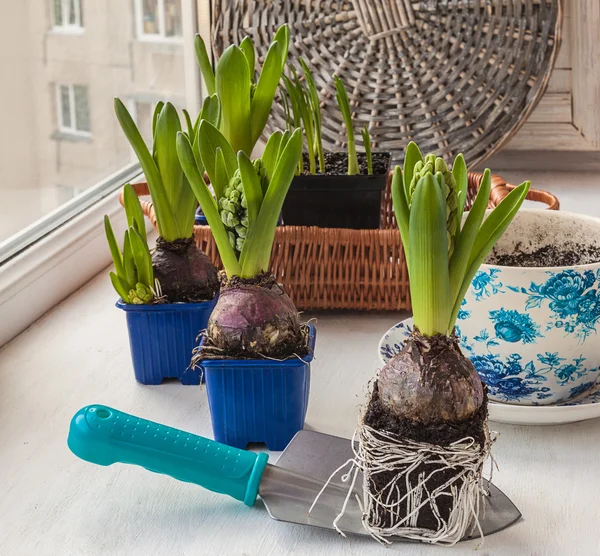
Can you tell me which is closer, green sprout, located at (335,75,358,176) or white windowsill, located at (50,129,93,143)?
green sprout, located at (335,75,358,176)

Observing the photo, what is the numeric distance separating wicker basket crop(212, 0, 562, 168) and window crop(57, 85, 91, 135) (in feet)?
0.67

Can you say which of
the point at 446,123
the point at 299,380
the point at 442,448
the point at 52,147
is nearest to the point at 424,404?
the point at 442,448

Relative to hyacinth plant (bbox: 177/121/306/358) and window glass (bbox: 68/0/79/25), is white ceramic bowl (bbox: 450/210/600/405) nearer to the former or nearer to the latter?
hyacinth plant (bbox: 177/121/306/358)

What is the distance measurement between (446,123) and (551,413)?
638mm

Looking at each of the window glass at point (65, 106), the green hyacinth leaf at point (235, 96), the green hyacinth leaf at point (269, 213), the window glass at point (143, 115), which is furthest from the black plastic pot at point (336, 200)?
the window glass at point (143, 115)

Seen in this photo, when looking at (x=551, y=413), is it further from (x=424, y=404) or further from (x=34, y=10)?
(x=34, y=10)

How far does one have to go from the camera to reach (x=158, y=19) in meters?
1.21

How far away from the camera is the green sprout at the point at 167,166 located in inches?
24.7

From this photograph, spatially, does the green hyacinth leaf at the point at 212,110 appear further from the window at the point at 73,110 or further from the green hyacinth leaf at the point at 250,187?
the window at the point at 73,110

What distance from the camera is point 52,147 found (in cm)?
95

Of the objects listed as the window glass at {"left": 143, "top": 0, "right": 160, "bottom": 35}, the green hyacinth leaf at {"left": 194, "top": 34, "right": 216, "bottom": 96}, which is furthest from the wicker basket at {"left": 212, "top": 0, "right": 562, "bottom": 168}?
the green hyacinth leaf at {"left": 194, "top": 34, "right": 216, "bottom": 96}

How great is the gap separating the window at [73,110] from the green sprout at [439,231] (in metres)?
0.60

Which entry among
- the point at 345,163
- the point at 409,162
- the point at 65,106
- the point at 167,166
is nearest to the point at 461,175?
the point at 409,162

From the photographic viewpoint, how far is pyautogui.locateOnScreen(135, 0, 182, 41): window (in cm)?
117
